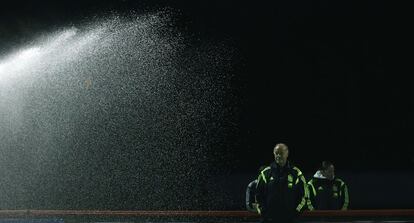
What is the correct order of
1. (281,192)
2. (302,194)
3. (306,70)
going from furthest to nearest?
(306,70) < (302,194) < (281,192)

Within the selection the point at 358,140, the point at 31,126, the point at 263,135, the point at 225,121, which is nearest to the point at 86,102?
the point at 31,126

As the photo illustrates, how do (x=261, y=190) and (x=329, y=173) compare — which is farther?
(x=329, y=173)

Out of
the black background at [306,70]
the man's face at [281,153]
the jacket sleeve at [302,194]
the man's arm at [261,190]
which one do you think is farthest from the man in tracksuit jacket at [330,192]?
the black background at [306,70]

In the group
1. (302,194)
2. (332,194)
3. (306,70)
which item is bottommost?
(332,194)

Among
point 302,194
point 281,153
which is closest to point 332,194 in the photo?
point 302,194

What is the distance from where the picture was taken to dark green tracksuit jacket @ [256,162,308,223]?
14.6 ft

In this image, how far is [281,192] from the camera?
4.46 m

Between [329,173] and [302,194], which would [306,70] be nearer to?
[329,173]

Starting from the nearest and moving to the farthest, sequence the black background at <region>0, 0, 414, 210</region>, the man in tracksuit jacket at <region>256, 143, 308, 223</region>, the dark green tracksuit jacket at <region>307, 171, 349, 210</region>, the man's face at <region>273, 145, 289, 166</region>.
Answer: the man's face at <region>273, 145, 289, 166</region> < the man in tracksuit jacket at <region>256, 143, 308, 223</region> < the dark green tracksuit jacket at <region>307, 171, 349, 210</region> < the black background at <region>0, 0, 414, 210</region>

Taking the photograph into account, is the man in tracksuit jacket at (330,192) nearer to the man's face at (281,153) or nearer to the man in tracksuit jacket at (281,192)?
the man in tracksuit jacket at (281,192)

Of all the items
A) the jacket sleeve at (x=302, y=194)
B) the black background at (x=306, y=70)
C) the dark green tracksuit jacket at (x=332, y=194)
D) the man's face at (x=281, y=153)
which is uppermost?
the black background at (x=306, y=70)

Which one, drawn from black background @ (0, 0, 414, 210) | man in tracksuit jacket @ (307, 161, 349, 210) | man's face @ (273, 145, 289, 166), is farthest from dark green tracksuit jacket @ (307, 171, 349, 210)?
black background @ (0, 0, 414, 210)

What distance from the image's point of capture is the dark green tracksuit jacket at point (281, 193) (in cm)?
446

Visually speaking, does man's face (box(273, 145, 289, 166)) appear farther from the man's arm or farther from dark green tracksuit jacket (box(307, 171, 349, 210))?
dark green tracksuit jacket (box(307, 171, 349, 210))
